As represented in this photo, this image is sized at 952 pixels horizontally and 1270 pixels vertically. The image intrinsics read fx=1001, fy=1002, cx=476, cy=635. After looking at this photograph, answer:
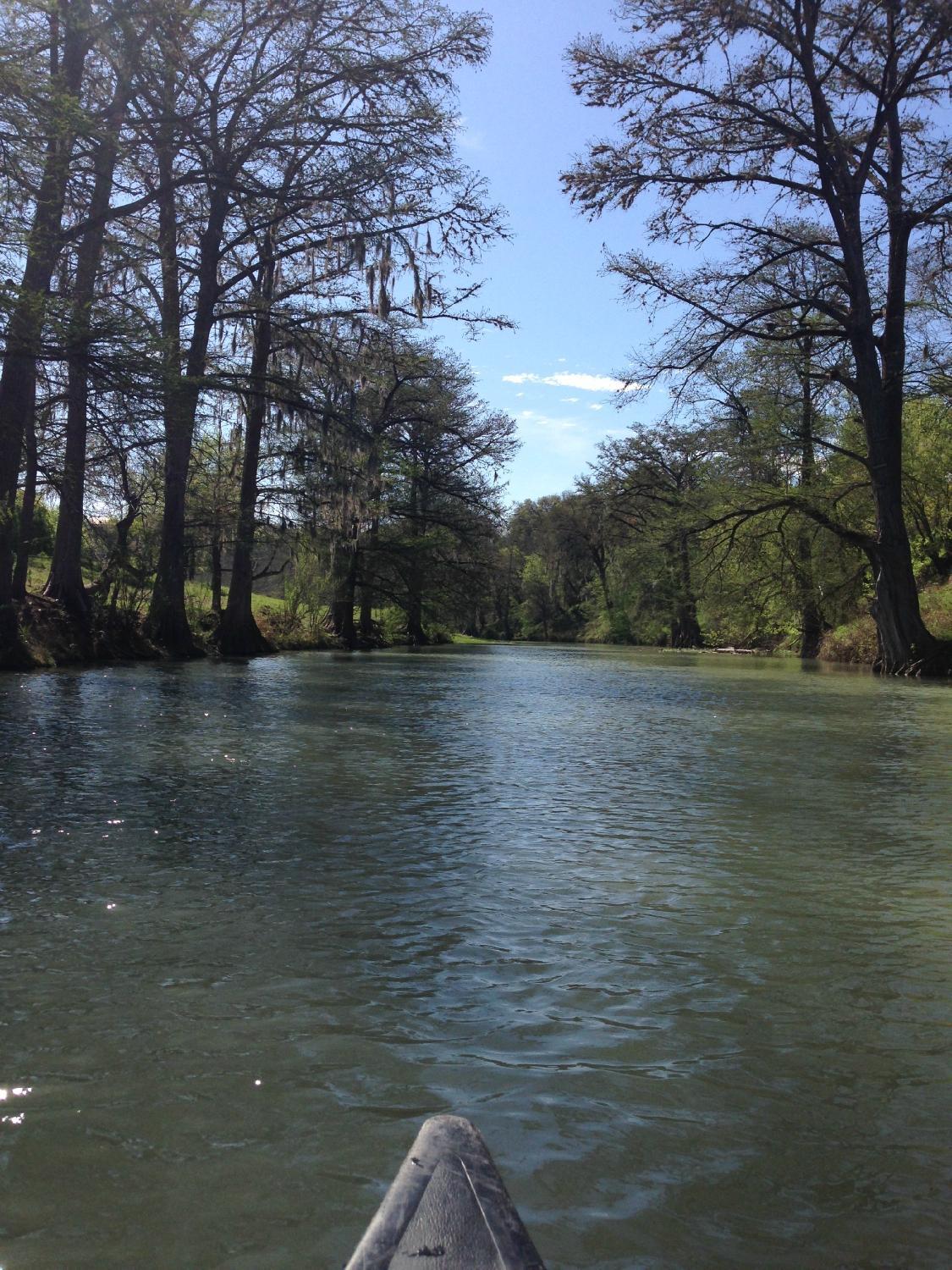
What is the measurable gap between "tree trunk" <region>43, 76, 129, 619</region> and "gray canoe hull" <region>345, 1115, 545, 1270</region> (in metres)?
11.6

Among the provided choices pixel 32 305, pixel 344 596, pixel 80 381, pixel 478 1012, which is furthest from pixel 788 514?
pixel 478 1012

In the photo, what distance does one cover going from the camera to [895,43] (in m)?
20.4

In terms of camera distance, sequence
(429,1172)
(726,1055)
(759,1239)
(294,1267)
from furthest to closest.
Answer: (726,1055), (759,1239), (294,1267), (429,1172)

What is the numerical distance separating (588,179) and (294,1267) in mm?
22117

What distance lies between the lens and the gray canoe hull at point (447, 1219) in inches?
52.9

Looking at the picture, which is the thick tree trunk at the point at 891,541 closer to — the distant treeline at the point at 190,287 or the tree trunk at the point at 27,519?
the distant treeline at the point at 190,287

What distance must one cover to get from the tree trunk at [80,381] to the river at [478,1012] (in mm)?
6946

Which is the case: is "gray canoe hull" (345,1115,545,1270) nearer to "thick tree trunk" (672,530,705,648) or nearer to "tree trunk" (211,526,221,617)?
"tree trunk" (211,526,221,617)

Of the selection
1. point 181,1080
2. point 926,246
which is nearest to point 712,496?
point 926,246

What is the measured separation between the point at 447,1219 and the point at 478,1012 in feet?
5.05

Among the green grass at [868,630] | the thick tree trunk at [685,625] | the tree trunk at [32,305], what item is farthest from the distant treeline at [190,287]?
the thick tree trunk at [685,625]

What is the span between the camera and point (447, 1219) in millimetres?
1438

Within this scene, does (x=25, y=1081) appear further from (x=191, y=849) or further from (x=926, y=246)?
(x=926, y=246)

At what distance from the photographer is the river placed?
1998 millimetres
